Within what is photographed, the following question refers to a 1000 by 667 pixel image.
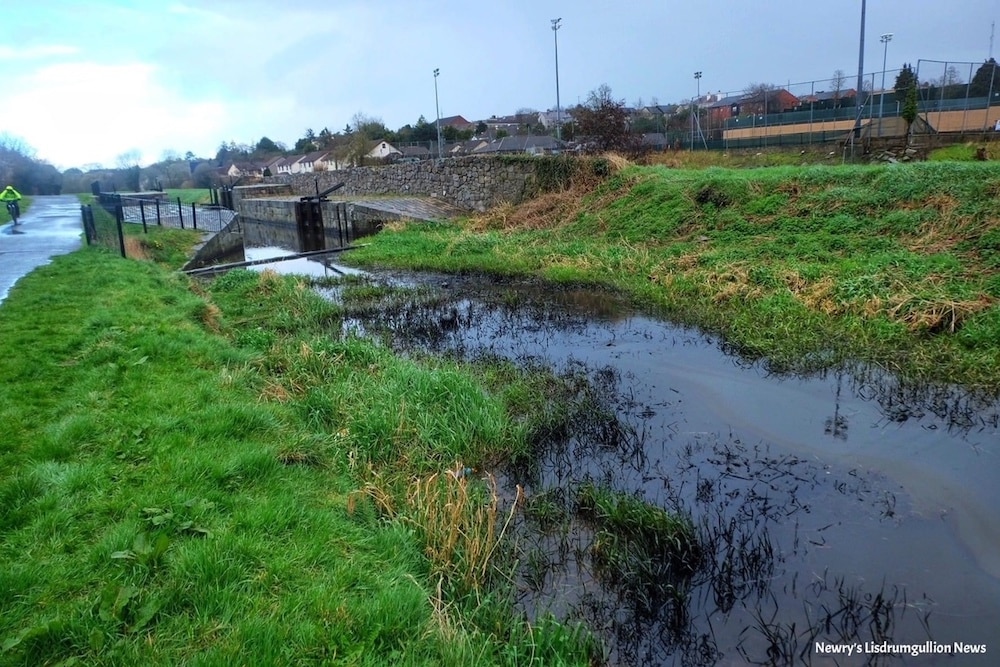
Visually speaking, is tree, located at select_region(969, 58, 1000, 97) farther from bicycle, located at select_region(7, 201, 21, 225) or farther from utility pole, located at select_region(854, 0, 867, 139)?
bicycle, located at select_region(7, 201, 21, 225)

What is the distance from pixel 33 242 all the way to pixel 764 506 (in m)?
16.4

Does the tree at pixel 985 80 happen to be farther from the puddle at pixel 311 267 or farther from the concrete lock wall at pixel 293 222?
the puddle at pixel 311 267

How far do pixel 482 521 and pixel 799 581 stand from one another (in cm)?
193

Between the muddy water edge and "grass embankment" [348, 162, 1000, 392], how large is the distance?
1.19 meters

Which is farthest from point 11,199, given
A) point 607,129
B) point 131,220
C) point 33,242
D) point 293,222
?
point 607,129

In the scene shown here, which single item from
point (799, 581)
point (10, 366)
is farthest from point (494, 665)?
point (10, 366)

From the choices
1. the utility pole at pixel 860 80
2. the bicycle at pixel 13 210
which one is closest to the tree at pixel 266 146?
the bicycle at pixel 13 210

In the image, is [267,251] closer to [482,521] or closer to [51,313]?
[51,313]

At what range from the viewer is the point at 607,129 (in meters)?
21.9

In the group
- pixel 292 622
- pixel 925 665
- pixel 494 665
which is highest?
pixel 292 622

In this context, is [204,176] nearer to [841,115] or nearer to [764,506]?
[841,115]

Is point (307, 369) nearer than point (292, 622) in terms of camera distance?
No

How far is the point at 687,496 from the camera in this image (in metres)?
4.64

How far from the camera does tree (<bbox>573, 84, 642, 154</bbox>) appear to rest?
2191cm
